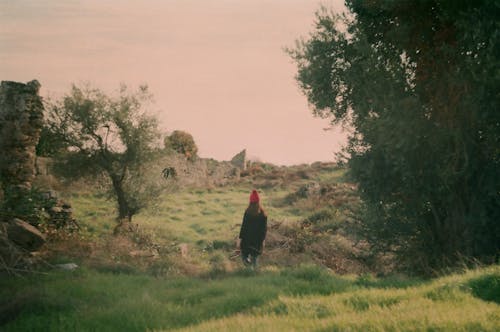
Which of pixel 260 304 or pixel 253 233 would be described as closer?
pixel 260 304

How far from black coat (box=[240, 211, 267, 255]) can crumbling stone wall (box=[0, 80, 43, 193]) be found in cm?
804

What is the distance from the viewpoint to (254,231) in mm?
16547

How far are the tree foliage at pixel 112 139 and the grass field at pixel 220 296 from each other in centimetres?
437

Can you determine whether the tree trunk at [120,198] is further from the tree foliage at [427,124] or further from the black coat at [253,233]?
the tree foliage at [427,124]

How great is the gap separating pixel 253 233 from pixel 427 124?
6940 millimetres

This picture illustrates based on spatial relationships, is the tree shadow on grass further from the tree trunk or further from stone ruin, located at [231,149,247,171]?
stone ruin, located at [231,149,247,171]

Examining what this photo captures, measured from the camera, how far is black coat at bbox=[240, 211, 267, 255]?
16.5 metres

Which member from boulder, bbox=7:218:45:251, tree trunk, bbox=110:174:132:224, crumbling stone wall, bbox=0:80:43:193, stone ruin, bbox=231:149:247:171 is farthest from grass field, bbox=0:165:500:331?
stone ruin, bbox=231:149:247:171

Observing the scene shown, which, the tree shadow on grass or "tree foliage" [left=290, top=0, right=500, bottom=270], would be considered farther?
"tree foliage" [left=290, top=0, right=500, bottom=270]

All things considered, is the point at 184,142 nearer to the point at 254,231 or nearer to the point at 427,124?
the point at 254,231

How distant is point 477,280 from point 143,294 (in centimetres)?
733

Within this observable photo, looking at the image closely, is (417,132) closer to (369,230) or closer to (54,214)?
(369,230)

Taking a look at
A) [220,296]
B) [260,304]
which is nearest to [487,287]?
[260,304]

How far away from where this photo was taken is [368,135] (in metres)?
14.9
